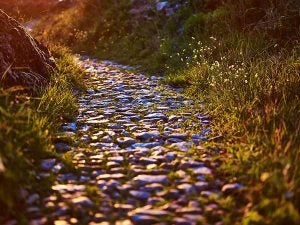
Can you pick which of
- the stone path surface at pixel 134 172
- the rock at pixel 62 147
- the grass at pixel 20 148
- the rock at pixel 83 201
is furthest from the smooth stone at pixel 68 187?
the rock at pixel 62 147

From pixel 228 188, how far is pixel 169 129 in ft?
7.86

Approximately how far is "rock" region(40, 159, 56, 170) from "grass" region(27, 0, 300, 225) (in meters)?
2.05

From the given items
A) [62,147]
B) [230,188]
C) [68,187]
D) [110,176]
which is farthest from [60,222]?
[62,147]

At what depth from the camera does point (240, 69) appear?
324 inches

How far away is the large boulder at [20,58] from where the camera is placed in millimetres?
7801

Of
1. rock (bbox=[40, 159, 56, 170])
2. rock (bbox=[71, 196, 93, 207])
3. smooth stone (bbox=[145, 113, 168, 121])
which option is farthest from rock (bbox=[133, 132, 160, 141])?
rock (bbox=[71, 196, 93, 207])

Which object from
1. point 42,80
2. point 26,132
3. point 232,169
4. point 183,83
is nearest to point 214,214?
point 232,169

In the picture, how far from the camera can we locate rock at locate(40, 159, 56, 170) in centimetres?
530

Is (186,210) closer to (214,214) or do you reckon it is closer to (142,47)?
(214,214)

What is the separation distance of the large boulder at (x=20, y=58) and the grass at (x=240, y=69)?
326cm

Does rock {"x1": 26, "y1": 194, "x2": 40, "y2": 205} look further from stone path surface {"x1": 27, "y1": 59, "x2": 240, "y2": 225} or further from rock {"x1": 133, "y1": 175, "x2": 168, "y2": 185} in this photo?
rock {"x1": 133, "y1": 175, "x2": 168, "y2": 185}

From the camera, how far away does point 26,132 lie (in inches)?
205

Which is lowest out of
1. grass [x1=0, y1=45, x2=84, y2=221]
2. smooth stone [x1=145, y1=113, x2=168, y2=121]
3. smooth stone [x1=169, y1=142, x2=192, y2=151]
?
smooth stone [x1=145, y1=113, x2=168, y2=121]

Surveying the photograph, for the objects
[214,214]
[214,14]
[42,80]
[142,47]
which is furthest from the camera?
[142,47]
